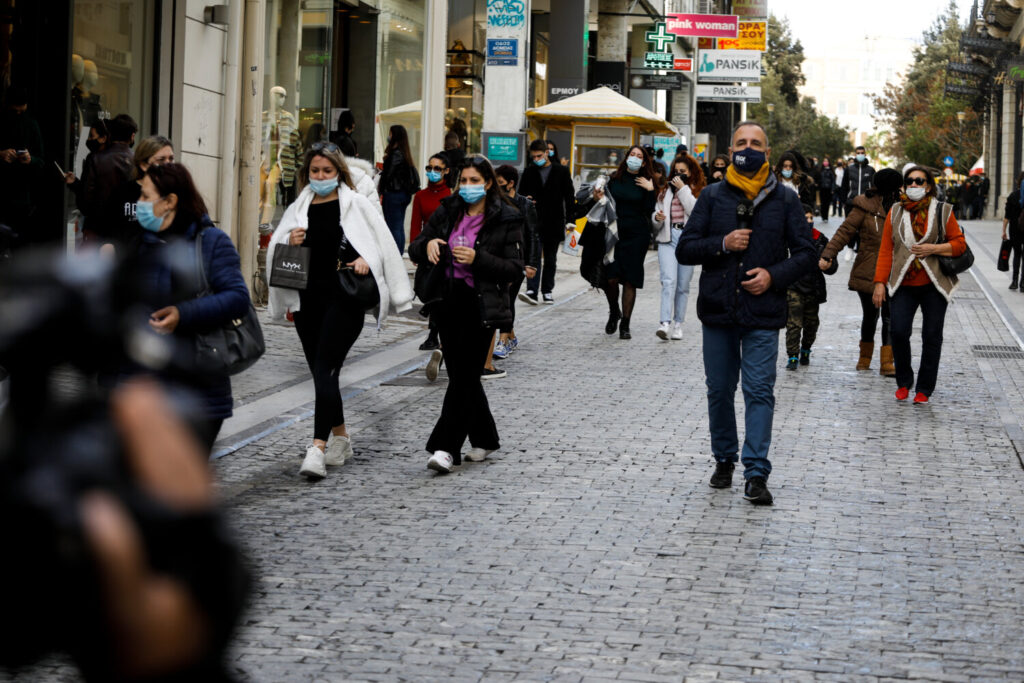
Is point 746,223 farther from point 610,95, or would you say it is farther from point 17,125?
point 610,95

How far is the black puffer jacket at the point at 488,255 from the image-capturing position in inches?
315

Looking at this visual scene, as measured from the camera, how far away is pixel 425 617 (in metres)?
5.01

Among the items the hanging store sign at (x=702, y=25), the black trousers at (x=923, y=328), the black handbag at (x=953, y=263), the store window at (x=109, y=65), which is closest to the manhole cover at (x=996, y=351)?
the black trousers at (x=923, y=328)

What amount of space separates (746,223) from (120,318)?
5811 millimetres

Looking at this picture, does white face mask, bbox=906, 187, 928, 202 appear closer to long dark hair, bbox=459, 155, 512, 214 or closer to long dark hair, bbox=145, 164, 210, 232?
long dark hair, bbox=459, 155, 512, 214

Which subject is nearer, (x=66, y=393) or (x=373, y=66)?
(x=66, y=393)

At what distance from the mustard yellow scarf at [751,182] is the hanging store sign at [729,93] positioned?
1578 inches

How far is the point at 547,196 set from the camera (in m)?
17.2

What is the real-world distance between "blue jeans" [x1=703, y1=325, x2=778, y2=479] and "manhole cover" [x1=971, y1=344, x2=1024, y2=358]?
7001mm

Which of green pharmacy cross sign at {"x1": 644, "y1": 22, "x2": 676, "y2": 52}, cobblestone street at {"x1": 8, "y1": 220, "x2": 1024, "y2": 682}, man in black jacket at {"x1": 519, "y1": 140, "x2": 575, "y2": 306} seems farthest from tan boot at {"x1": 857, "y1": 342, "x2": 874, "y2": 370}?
green pharmacy cross sign at {"x1": 644, "y1": 22, "x2": 676, "y2": 52}

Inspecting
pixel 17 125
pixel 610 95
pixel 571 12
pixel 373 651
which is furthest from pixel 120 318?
pixel 571 12

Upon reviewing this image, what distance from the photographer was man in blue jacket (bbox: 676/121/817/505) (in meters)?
7.20

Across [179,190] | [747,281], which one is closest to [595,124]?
[747,281]

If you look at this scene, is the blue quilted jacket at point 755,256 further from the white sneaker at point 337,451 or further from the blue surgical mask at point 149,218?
the blue surgical mask at point 149,218
